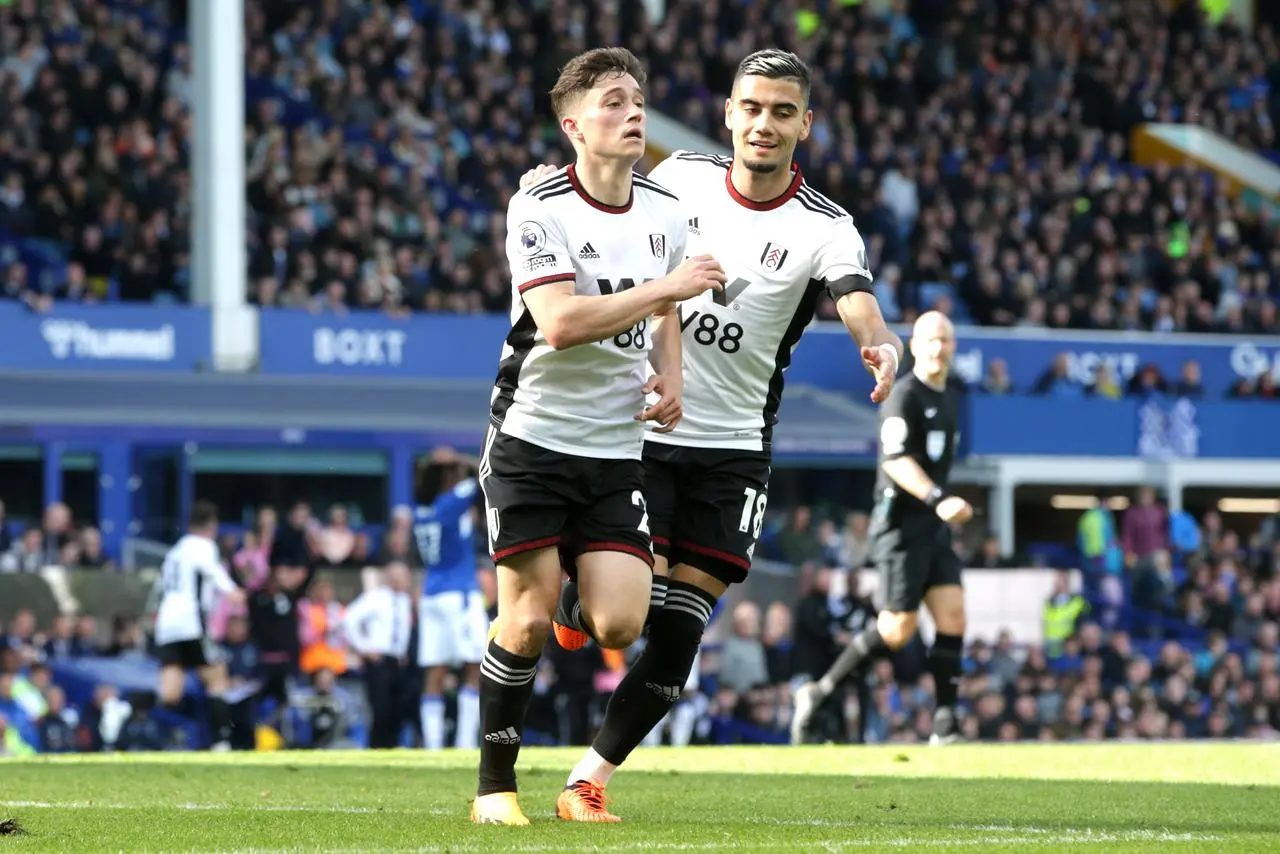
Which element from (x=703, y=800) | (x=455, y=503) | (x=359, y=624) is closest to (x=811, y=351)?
(x=359, y=624)

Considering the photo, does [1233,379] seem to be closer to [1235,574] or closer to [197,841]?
[1235,574]

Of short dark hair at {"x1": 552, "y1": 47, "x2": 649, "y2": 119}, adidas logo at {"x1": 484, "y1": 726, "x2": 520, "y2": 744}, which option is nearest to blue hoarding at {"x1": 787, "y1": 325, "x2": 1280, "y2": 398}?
short dark hair at {"x1": 552, "y1": 47, "x2": 649, "y2": 119}

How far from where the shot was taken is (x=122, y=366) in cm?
2233

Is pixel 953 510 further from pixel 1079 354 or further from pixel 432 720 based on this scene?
pixel 1079 354

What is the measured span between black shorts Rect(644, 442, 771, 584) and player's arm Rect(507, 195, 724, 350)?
3.36ft

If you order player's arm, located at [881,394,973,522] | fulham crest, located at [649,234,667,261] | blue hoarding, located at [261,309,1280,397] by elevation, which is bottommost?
player's arm, located at [881,394,973,522]

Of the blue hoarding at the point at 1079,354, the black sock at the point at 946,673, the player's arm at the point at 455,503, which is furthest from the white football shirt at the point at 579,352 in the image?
the blue hoarding at the point at 1079,354

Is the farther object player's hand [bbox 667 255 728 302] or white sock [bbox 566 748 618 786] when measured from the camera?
white sock [bbox 566 748 618 786]

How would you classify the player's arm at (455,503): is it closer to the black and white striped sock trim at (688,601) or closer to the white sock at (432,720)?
the white sock at (432,720)

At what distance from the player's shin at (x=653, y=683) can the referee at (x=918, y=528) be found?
174 inches

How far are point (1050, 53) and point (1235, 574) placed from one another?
12.5 meters

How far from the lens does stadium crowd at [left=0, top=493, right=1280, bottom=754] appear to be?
15680mm

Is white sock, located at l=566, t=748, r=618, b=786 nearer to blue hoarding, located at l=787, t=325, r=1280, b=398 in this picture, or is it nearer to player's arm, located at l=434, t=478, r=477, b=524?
player's arm, located at l=434, t=478, r=477, b=524

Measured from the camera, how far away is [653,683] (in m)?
7.02
